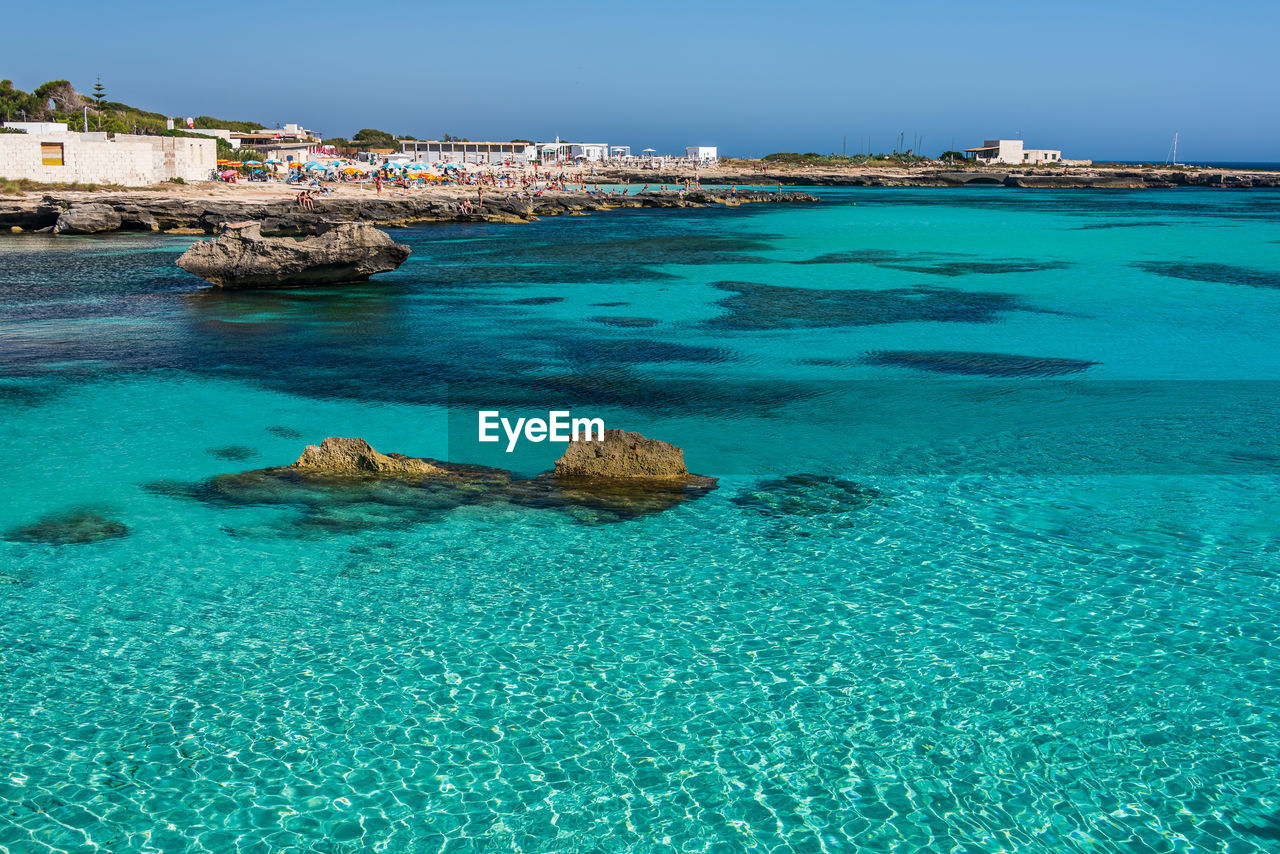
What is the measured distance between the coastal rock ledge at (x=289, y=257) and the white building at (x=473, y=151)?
9368cm

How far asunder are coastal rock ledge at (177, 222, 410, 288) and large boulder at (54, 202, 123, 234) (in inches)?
668

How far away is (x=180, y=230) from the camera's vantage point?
1679 inches

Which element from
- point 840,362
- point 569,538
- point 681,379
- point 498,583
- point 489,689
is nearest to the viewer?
point 489,689

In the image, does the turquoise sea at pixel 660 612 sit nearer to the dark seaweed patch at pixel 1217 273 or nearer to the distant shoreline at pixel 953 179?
the dark seaweed patch at pixel 1217 273

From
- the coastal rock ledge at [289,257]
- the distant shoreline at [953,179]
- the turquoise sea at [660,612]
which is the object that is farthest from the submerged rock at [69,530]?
the distant shoreline at [953,179]

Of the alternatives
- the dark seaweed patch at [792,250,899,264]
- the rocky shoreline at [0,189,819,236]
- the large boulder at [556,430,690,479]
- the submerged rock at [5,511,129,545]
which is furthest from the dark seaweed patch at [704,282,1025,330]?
the rocky shoreline at [0,189,819,236]

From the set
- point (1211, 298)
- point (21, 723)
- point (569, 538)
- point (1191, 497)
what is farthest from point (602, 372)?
point (1211, 298)

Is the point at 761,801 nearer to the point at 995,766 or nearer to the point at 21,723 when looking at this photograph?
the point at 995,766

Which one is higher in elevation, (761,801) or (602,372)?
Answer: (602,372)

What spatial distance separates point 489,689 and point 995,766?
11.1 ft

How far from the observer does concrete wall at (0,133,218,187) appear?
45.8m

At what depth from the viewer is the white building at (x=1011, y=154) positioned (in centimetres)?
14625

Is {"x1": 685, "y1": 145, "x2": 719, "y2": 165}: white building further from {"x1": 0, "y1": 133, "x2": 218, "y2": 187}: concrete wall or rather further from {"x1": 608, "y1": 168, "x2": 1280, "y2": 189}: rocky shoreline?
{"x1": 0, "y1": 133, "x2": 218, "y2": 187}: concrete wall

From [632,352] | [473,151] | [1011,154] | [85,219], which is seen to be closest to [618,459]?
[632,352]
